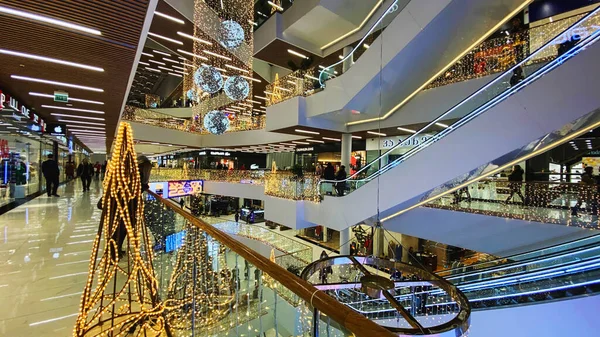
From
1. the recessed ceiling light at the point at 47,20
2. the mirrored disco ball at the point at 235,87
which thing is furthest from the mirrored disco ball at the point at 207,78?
the recessed ceiling light at the point at 47,20

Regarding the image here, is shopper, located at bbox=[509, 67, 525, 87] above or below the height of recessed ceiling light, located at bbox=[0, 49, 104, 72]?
above

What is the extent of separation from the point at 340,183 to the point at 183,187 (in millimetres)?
10925

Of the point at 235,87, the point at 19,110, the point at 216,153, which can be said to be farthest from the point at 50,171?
the point at 216,153

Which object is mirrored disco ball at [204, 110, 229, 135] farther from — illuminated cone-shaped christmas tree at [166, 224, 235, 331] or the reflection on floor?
the reflection on floor

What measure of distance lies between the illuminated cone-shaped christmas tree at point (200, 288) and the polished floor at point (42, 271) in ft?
2.91

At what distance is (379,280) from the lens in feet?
7.54

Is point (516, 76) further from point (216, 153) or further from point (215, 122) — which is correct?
point (216, 153)

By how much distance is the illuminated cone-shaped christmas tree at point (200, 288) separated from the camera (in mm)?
2538

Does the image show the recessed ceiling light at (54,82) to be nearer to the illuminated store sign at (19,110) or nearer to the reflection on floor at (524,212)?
the illuminated store sign at (19,110)

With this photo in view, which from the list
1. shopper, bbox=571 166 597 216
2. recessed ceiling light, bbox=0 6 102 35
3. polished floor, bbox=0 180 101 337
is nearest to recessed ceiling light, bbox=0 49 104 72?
recessed ceiling light, bbox=0 6 102 35

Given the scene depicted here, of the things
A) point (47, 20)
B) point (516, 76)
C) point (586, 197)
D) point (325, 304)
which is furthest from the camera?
point (586, 197)

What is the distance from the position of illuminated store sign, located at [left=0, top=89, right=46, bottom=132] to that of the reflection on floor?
10464mm

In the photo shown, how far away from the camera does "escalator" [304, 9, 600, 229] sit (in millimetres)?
4043

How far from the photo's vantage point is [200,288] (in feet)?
8.86
